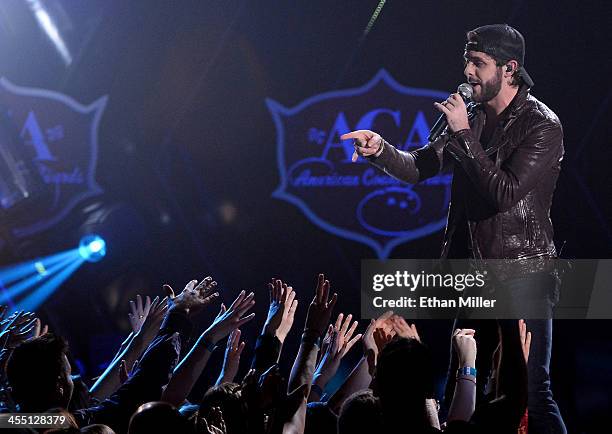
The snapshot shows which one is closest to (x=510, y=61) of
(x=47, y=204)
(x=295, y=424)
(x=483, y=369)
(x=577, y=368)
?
(x=483, y=369)

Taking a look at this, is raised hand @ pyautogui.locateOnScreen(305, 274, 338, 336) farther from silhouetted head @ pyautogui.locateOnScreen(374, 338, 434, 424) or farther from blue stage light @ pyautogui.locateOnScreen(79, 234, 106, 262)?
blue stage light @ pyautogui.locateOnScreen(79, 234, 106, 262)

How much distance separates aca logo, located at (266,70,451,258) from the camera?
4.47 m

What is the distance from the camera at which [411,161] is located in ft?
12.4

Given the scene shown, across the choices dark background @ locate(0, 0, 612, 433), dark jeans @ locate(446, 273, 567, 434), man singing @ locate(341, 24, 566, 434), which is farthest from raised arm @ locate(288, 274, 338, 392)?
dark background @ locate(0, 0, 612, 433)

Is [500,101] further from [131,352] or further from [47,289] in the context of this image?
[47,289]

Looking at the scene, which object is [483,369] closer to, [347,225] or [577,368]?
[577,368]

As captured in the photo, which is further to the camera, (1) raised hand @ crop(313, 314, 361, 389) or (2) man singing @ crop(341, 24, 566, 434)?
(2) man singing @ crop(341, 24, 566, 434)

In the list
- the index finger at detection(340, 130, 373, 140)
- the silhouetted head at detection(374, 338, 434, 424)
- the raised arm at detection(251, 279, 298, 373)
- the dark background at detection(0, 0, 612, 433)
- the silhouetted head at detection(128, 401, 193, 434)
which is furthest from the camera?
the dark background at detection(0, 0, 612, 433)

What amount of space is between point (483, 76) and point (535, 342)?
127cm

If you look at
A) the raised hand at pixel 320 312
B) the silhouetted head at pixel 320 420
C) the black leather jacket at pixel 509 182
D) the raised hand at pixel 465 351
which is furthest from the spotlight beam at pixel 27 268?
the raised hand at pixel 465 351

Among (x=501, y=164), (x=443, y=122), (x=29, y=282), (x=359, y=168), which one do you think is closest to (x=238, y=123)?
(x=359, y=168)

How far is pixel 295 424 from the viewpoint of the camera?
→ 1769 mm

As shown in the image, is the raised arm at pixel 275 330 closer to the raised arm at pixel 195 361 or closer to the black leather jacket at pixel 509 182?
the raised arm at pixel 195 361

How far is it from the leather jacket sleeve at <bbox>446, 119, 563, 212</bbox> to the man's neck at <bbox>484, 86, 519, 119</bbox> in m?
0.18
